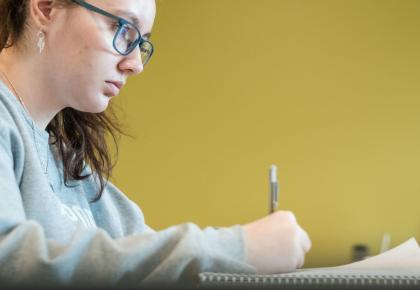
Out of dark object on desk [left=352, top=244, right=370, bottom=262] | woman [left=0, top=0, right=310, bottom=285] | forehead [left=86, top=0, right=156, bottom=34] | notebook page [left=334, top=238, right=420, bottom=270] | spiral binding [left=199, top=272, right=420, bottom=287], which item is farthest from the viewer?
dark object on desk [left=352, top=244, right=370, bottom=262]

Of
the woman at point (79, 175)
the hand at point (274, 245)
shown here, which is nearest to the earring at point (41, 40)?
the woman at point (79, 175)

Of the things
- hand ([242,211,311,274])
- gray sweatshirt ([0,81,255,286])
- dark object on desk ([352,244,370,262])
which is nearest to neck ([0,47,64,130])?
gray sweatshirt ([0,81,255,286])

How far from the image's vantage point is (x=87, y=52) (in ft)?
2.73

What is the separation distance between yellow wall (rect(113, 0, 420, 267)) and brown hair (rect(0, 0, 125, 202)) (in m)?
1.71

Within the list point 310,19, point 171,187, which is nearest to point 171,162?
point 171,187

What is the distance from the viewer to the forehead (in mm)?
831

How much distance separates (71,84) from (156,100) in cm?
210

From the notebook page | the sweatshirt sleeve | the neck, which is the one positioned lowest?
the notebook page

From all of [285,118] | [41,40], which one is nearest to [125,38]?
[41,40]

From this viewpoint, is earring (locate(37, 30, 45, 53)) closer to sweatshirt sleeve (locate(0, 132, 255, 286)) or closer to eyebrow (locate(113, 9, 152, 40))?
eyebrow (locate(113, 9, 152, 40))

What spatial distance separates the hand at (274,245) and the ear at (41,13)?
49 cm

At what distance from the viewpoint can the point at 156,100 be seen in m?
2.96

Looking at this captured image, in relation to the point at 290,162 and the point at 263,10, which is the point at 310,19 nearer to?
the point at 263,10

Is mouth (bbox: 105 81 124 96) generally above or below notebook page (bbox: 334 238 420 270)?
above
